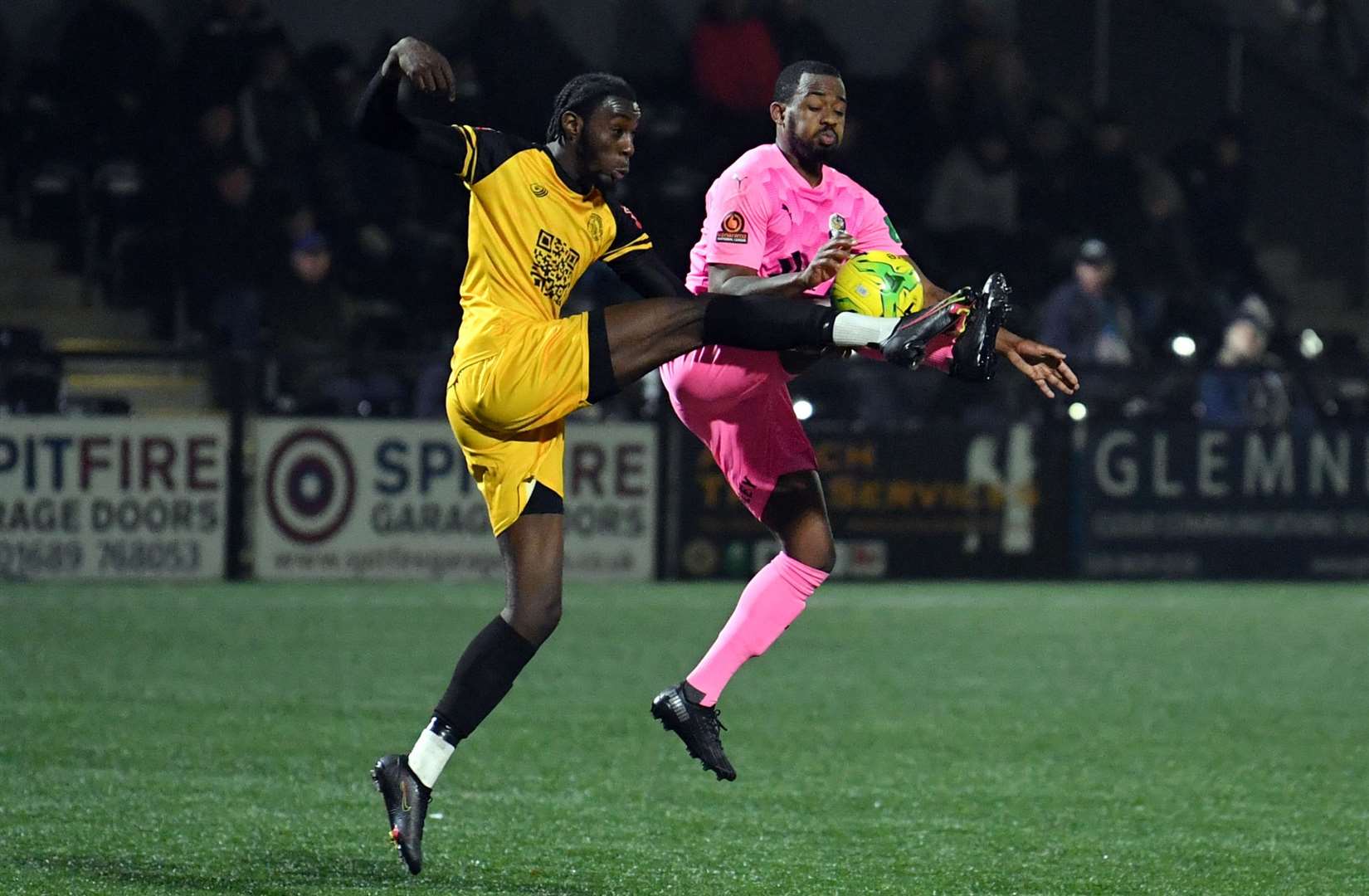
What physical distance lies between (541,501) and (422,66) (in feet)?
3.78

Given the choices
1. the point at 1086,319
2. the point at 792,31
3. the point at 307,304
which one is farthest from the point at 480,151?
the point at 792,31

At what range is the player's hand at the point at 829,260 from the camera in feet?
17.7

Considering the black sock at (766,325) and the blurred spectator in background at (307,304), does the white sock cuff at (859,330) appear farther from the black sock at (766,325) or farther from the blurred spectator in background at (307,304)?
the blurred spectator in background at (307,304)

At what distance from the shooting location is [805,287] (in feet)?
18.1

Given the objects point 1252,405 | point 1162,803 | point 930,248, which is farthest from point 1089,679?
point 930,248

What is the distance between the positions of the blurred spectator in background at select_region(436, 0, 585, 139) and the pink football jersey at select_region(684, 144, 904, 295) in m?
10.0

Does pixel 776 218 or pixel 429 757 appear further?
pixel 776 218

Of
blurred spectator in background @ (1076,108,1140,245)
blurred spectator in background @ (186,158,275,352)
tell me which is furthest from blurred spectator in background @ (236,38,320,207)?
blurred spectator in background @ (1076,108,1140,245)

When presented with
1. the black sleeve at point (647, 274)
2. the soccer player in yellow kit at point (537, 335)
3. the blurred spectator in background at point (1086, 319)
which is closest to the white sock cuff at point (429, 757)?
the soccer player in yellow kit at point (537, 335)

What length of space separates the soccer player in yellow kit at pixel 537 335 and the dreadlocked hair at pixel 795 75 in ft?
2.11

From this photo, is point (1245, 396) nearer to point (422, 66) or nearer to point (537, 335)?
point (537, 335)

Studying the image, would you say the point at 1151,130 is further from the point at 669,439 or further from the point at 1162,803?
the point at 1162,803

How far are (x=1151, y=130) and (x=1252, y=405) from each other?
19.1 ft

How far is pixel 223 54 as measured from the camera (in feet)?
50.3
